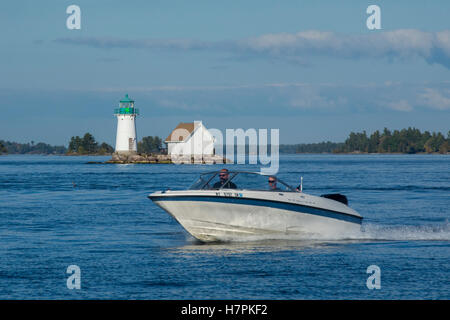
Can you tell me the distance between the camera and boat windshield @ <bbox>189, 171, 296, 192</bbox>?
19.7 m

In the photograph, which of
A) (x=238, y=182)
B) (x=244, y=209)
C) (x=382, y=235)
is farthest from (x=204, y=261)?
(x=382, y=235)

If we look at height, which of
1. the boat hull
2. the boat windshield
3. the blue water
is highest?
the boat windshield

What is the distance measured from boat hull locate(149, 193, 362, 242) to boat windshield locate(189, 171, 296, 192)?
0.37 metres

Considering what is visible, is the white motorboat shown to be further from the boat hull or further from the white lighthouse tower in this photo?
the white lighthouse tower

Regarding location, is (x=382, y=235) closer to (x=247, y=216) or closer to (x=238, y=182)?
(x=247, y=216)

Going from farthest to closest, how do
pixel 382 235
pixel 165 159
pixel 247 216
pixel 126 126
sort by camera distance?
pixel 165 159 → pixel 126 126 → pixel 382 235 → pixel 247 216

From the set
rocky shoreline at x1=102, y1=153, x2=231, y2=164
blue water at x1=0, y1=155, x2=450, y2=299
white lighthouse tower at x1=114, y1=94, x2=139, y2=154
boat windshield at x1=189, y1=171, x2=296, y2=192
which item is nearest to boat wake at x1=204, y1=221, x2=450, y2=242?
blue water at x1=0, y1=155, x2=450, y2=299

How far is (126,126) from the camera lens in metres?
108

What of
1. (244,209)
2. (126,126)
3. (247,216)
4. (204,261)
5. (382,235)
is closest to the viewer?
(204,261)

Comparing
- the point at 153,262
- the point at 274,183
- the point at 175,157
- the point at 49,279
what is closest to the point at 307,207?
the point at 274,183

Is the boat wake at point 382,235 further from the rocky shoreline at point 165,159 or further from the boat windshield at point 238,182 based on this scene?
the rocky shoreline at point 165,159

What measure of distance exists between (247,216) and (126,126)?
8987cm

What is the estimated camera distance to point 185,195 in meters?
19.4
